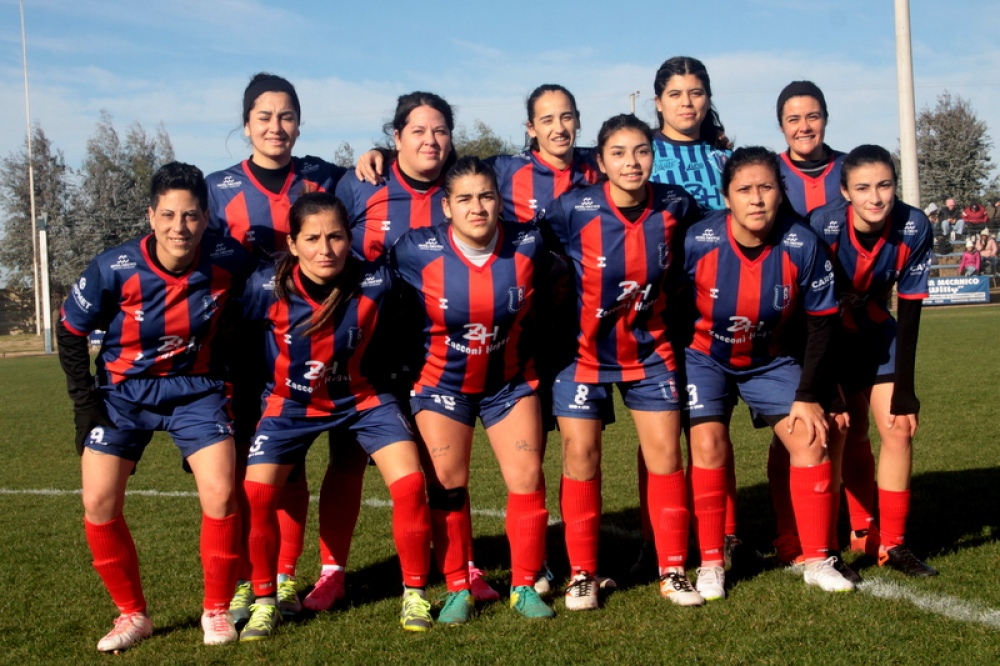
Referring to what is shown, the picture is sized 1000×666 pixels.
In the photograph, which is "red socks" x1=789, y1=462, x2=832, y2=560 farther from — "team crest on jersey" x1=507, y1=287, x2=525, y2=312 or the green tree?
the green tree

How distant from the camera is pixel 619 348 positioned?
14.2 ft

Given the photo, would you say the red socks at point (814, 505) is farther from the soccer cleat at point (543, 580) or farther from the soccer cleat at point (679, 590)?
the soccer cleat at point (543, 580)

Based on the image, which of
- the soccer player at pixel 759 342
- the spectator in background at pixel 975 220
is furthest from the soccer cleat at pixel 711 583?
the spectator in background at pixel 975 220

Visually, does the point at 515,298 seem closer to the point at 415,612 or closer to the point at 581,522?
the point at 581,522

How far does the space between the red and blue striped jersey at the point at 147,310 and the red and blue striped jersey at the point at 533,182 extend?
132 centimetres

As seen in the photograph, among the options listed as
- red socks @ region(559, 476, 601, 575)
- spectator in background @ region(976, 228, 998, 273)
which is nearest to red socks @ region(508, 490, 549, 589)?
red socks @ region(559, 476, 601, 575)

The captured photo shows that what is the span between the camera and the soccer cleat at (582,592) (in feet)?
13.6

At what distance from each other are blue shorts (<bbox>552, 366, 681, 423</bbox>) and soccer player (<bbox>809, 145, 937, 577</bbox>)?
2.99 feet

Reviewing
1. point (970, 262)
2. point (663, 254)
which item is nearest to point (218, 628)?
point (663, 254)

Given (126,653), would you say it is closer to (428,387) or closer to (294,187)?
(428,387)

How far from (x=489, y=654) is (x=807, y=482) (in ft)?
5.09

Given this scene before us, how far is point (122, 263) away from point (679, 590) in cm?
252

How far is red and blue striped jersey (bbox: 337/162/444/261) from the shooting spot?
456cm

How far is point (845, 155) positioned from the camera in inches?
185
